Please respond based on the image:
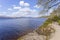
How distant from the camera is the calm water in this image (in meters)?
2.86

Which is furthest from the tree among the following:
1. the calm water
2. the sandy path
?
the sandy path

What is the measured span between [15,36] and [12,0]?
746 millimetres

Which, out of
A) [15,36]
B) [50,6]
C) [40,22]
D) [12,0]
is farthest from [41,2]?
[15,36]

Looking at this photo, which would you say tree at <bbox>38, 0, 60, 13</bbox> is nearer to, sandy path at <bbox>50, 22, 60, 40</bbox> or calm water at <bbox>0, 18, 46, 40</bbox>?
calm water at <bbox>0, 18, 46, 40</bbox>

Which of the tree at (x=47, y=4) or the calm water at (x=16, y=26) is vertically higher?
the tree at (x=47, y=4)

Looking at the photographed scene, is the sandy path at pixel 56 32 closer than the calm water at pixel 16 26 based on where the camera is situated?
No

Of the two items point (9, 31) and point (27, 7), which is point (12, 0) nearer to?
point (27, 7)

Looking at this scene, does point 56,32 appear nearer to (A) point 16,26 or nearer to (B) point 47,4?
(B) point 47,4

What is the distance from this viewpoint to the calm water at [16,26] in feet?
9.39

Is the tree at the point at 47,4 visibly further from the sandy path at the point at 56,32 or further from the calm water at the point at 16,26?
the sandy path at the point at 56,32

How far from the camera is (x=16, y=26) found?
115 inches

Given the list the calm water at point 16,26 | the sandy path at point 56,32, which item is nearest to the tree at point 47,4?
the calm water at point 16,26

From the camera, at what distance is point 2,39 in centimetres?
286

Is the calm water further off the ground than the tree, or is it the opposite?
the tree
